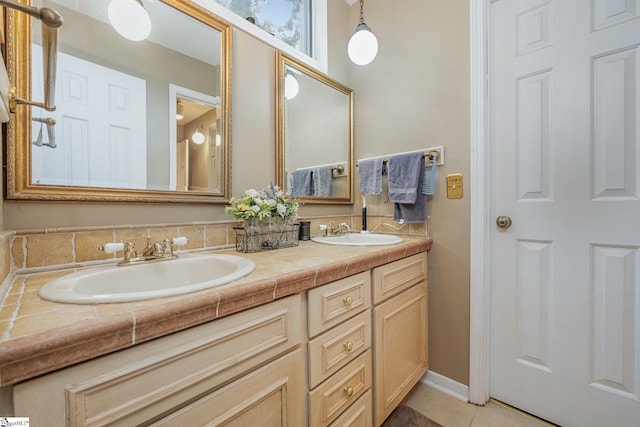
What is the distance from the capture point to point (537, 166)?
1266mm

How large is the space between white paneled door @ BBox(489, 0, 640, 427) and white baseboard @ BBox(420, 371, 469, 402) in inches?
5.6

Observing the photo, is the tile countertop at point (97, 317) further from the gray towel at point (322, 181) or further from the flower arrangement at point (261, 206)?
the gray towel at point (322, 181)

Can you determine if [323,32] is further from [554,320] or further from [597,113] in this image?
[554,320]

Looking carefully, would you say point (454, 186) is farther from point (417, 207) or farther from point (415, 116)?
point (415, 116)

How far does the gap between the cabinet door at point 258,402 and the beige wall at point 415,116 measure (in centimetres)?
70

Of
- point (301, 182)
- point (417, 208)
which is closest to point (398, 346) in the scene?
point (417, 208)

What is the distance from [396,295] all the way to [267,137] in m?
1.03

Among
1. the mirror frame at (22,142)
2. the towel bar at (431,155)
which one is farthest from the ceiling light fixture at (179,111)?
the towel bar at (431,155)

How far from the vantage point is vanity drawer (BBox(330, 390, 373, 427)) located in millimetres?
941

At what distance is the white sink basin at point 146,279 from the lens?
557 millimetres

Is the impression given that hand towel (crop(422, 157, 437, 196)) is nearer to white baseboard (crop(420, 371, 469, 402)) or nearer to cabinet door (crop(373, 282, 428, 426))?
cabinet door (crop(373, 282, 428, 426))

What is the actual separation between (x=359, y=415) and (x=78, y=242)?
1.16m

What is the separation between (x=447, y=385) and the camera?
1.49 meters

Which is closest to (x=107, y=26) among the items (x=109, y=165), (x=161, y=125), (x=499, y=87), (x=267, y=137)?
(x=161, y=125)
